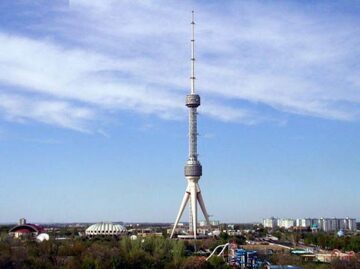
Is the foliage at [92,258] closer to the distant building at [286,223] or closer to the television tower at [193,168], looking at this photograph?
the television tower at [193,168]

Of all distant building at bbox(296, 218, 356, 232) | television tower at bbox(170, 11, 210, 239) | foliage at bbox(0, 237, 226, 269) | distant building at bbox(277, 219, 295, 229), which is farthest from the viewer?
distant building at bbox(277, 219, 295, 229)

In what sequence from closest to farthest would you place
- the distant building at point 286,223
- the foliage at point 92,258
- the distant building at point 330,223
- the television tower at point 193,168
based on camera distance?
the foliage at point 92,258 < the television tower at point 193,168 < the distant building at point 330,223 < the distant building at point 286,223

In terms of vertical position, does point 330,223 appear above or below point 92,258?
below

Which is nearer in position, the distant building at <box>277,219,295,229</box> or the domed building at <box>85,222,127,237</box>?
the domed building at <box>85,222,127,237</box>

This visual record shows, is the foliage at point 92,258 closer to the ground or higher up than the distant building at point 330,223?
higher up

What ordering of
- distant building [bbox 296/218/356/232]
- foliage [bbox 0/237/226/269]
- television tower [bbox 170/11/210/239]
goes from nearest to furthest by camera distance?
foliage [bbox 0/237/226/269] < television tower [bbox 170/11/210/239] < distant building [bbox 296/218/356/232]

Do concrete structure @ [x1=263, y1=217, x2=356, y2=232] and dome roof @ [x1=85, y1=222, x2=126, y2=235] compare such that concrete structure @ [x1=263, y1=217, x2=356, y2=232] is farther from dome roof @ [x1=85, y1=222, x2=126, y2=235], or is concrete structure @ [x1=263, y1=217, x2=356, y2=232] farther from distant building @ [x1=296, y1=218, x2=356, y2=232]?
dome roof @ [x1=85, y1=222, x2=126, y2=235]

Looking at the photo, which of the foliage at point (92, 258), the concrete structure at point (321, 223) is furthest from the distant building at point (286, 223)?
the foliage at point (92, 258)

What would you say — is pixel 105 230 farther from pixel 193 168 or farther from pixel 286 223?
pixel 286 223

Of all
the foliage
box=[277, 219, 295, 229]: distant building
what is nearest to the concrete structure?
box=[277, 219, 295, 229]: distant building

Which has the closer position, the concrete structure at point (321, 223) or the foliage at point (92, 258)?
the foliage at point (92, 258)

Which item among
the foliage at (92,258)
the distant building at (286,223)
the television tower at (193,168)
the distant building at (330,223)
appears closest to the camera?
the foliage at (92,258)

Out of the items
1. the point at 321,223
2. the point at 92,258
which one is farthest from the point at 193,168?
the point at 321,223

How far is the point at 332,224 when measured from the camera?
105125 mm
